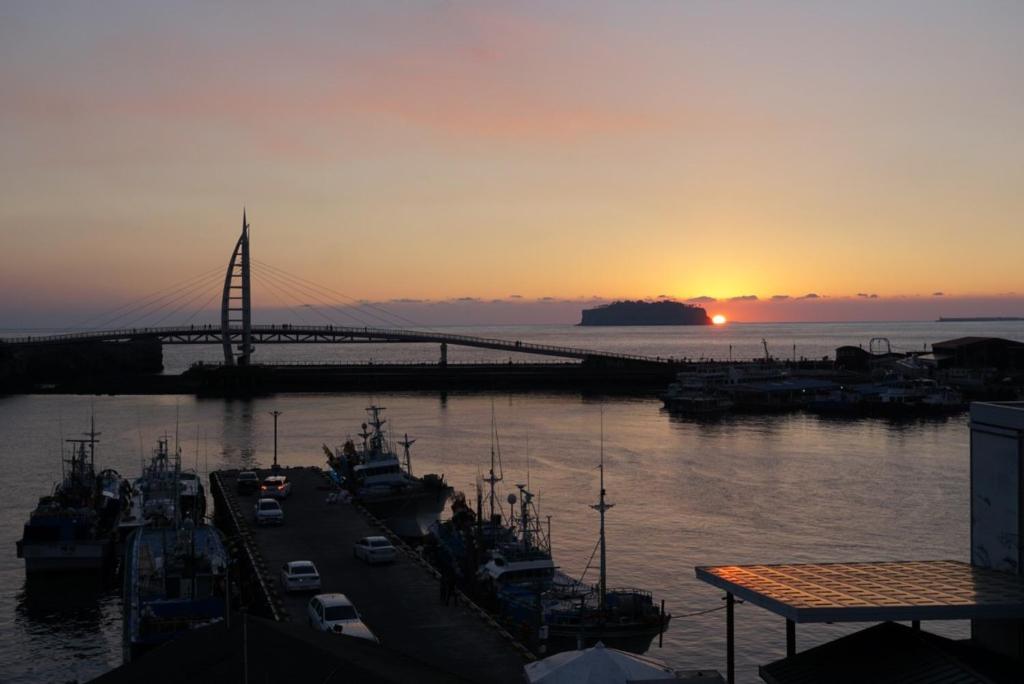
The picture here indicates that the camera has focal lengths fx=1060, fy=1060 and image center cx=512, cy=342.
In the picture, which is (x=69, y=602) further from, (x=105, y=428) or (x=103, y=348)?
(x=103, y=348)

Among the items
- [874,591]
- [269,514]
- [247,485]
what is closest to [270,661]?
[874,591]

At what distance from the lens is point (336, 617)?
1575 centimetres

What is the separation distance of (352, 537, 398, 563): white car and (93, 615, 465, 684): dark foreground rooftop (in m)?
7.74

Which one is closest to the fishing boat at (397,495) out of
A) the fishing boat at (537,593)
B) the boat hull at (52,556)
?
the fishing boat at (537,593)

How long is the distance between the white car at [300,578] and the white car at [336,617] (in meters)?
1.67

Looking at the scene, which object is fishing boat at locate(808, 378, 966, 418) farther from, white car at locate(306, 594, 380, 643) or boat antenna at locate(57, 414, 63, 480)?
white car at locate(306, 594, 380, 643)

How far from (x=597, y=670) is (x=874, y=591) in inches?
133

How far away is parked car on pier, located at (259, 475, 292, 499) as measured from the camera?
28.4m

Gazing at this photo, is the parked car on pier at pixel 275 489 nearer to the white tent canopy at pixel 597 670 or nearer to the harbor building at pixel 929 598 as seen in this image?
the white tent canopy at pixel 597 670

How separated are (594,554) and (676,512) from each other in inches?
263

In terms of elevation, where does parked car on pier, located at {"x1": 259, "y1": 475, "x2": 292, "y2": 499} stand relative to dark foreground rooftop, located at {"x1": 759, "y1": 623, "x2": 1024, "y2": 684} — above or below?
below

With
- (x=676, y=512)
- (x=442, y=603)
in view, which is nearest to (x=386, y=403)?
(x=676, y=512)

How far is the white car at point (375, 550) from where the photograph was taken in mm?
20594

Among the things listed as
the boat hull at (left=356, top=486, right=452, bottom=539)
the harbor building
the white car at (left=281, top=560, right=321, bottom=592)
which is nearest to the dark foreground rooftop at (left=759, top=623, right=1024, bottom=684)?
the harbor building
